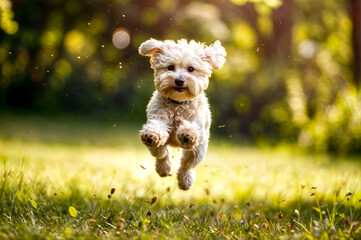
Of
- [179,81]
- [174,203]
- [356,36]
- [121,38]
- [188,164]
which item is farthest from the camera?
[121,38]

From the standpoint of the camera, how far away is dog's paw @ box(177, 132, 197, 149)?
350 cm

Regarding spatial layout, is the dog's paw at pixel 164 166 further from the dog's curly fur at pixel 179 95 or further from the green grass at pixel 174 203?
the green grass at pixel 174 203

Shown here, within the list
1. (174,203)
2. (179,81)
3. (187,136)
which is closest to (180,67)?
(179,81)

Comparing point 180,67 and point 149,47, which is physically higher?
point 149,47

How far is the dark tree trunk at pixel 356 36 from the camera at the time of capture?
13.5 m

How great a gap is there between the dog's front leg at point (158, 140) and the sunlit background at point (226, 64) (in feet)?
25.5

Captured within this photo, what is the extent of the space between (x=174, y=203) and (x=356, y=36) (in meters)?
10.6

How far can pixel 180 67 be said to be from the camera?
3898 mm

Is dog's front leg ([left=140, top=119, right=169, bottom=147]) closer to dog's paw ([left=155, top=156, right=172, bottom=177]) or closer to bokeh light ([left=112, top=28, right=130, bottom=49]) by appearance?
dog's paw ([left=155, top=156, right=172, bottom=177])

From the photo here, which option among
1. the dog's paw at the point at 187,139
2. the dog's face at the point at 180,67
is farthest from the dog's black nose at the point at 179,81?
the dog's paw at the point at 187,139

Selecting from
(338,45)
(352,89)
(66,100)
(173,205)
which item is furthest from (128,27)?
(173,205)

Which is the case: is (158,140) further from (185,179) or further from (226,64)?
(226,64)

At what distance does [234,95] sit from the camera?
14.8 m

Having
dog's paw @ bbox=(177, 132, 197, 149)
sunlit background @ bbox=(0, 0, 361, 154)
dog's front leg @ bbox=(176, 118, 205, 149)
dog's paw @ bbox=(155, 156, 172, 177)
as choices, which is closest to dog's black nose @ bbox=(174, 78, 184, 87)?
dog's front leg @ bbox=(176, 118, 205, 149)
